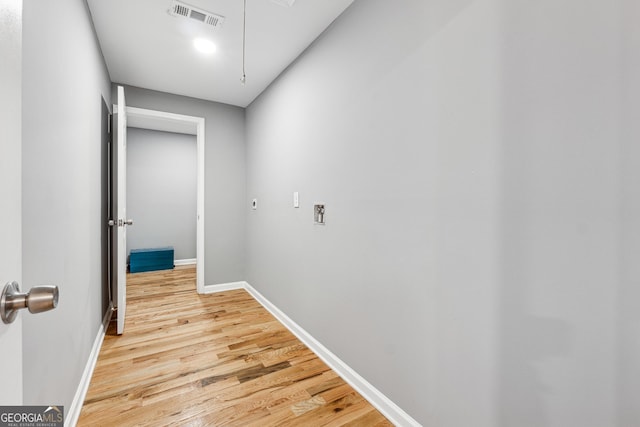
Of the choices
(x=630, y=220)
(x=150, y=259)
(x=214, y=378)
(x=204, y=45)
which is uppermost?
(x=204, y=45)

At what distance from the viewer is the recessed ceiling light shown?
7.63ft

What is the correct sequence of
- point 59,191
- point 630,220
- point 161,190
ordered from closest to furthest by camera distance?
point 630,220 → point 59,191 → point 161,190

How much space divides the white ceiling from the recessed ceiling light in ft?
0.14

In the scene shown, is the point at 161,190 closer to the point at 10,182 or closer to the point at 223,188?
the point at 223,188

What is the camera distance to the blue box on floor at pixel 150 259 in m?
4.64

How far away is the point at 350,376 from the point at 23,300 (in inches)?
70.3

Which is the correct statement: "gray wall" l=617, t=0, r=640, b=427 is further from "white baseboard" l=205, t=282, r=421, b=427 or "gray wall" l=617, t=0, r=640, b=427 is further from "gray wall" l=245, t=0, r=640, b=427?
"white baseboard" l=205, t=282, r=421, b=427

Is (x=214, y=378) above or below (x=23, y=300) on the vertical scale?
below

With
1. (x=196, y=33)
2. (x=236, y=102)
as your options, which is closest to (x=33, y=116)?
(x=196, y=33)

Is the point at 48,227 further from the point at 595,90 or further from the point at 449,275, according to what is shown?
the point at 595,90

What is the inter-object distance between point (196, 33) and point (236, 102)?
4.67ft

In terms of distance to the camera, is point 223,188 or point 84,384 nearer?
point 84,384

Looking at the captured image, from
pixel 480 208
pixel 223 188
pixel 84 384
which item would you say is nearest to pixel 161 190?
pixel 223 188

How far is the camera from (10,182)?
21.1 inches
